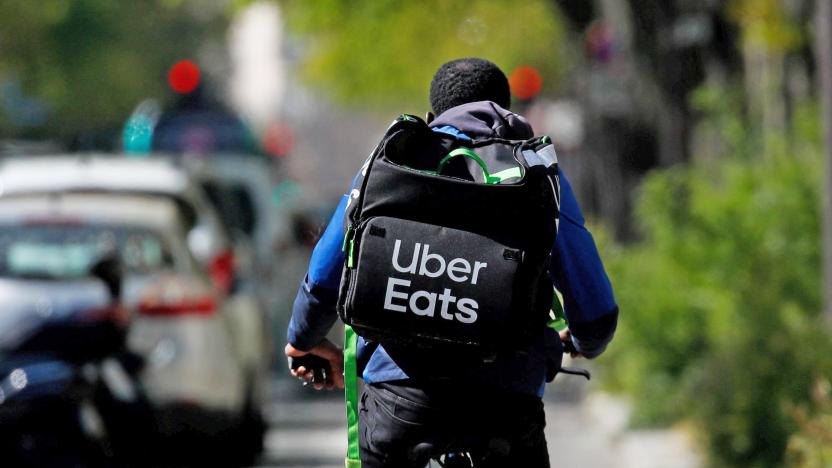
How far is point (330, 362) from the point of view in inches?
180

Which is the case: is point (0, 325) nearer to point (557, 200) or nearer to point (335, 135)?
point (557, 200)

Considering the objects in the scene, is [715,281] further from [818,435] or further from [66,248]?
[66,248]

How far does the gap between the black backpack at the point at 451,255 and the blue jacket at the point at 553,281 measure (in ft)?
0.45

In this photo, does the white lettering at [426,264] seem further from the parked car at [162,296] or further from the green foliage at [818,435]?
the parked car at [162,296]

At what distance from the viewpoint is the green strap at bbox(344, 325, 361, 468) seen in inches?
165

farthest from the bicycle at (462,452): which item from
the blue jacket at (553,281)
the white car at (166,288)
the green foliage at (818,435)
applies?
the white car at (166,288)

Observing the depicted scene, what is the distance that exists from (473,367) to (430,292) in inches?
9.3

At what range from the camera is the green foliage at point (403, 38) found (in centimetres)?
1727

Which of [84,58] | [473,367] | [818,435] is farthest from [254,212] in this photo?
[84,58]

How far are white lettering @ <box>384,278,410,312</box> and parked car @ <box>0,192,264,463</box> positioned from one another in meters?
5.09

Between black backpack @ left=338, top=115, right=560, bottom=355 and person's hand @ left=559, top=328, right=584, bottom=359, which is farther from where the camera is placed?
person's hand @ left=559, top=328, right=584, bottom=359

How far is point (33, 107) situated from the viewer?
33031 millimetres

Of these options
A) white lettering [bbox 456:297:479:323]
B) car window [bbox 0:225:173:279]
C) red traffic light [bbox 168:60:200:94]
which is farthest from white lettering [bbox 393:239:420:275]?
red traffic light [bbox 168:60:200:94]

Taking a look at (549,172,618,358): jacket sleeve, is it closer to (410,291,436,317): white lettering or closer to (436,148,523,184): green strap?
→ (436,148,523,184): green strap
